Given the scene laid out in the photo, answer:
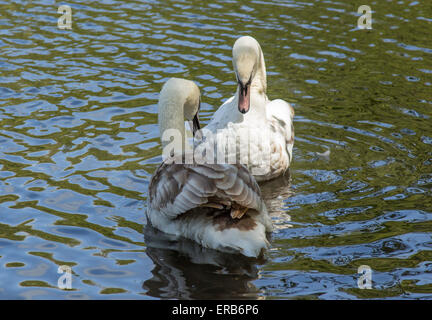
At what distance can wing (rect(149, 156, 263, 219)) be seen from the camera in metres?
6.71

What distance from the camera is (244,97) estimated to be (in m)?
8.84

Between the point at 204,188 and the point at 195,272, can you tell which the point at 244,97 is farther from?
the point at 195,272

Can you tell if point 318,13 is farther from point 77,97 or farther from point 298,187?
point 298,187

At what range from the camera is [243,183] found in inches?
270

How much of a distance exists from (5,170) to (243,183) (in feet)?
11.7

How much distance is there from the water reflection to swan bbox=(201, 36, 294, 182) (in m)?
1.84

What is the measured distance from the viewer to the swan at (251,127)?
8797 mm

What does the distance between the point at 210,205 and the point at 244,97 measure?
245 centimetres

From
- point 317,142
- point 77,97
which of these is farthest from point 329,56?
point 77,97

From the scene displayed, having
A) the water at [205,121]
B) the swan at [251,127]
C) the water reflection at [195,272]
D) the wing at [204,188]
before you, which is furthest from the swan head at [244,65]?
the water reflection at [195,272]

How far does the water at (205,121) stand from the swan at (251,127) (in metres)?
0.34

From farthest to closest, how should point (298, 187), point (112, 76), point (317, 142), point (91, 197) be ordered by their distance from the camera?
point (112, 76) < point (317, 142) < point (298, 187) < point (91, 197)

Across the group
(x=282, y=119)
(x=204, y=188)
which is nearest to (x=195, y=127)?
(x=282, y=119)
